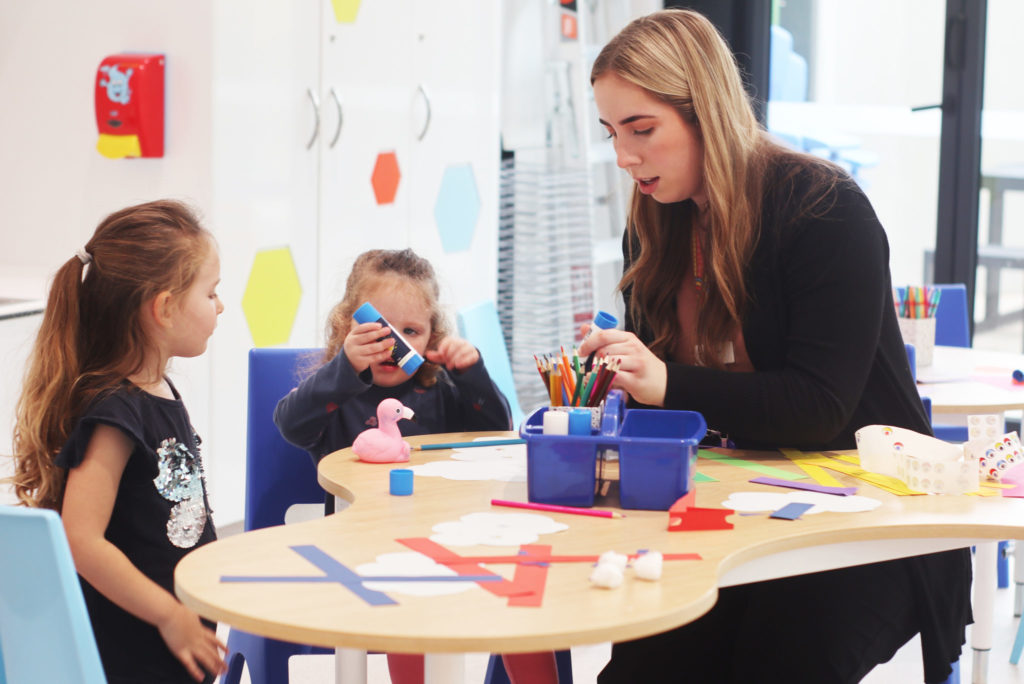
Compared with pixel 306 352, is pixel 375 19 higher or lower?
higher

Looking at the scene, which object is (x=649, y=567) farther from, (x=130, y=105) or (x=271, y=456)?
(x=130, y=105)

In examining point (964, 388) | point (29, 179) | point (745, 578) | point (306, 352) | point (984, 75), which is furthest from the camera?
point (984, 75)

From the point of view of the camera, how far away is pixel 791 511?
1.19 metres

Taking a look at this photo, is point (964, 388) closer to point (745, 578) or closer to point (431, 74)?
point (745, 578)

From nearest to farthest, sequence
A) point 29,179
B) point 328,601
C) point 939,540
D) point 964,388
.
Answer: point 328,601 < point 939,540 < point 964,388 < point 29,179

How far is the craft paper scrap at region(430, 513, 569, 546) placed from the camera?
43.5 inches

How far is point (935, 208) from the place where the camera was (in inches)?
159

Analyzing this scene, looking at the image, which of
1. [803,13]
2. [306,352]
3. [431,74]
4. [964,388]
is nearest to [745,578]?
[306,352]

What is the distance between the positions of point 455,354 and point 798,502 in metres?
0.63

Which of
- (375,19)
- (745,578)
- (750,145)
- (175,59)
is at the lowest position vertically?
(745,578)

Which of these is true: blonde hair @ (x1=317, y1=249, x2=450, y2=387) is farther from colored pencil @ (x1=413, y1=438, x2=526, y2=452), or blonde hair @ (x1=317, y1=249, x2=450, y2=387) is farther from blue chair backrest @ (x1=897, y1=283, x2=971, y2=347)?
blue chair backrest @ (x1=897, y1=283, x2=971, y2=347)

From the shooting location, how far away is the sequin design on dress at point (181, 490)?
1.36 m

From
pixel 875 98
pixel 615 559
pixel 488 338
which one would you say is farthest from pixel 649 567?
pixel 875 98

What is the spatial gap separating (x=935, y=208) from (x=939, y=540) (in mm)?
3092
